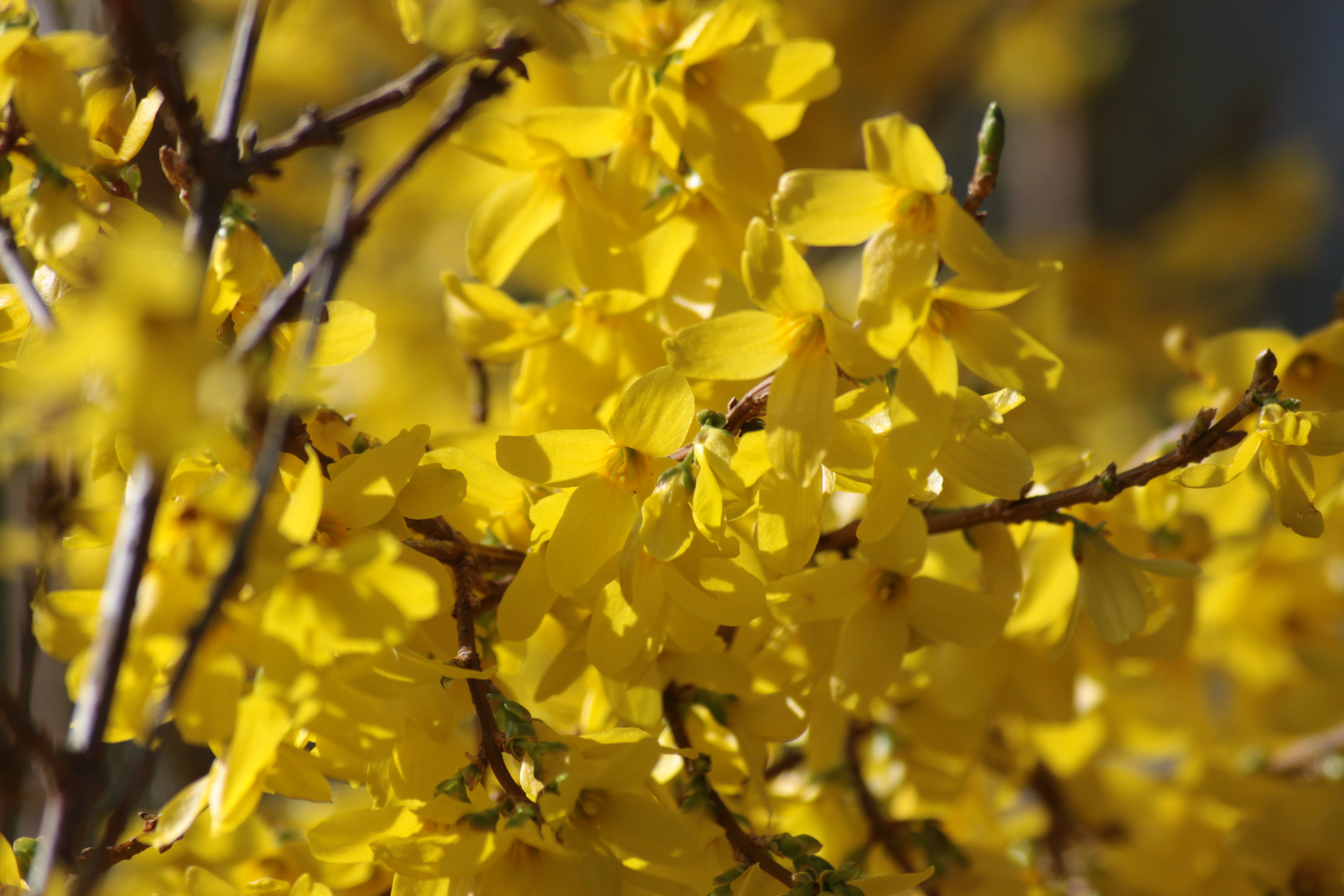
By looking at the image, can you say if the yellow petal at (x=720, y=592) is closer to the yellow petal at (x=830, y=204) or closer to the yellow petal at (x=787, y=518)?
the yellow petal at (x=787, y=518)

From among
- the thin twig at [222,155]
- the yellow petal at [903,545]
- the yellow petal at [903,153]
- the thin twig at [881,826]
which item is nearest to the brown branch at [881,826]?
the thin twig at [881,826]

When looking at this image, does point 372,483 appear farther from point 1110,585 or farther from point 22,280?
point 1110,585

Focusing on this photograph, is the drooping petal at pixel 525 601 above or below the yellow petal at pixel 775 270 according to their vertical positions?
below

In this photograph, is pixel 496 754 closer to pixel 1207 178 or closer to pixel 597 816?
pixel 597 816

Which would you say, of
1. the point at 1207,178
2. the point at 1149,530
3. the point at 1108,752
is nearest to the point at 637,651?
the point at 1149,530

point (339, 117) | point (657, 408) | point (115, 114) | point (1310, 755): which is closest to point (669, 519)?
point (657, 408)

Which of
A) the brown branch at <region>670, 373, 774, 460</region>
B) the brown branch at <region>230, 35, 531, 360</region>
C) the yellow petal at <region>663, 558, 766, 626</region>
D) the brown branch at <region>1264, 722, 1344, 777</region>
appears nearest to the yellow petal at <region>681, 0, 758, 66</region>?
the brown branch at <region>230, 35, 531, 360</region>
